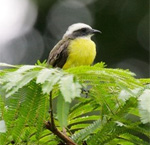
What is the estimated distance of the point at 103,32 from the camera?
1185 cm

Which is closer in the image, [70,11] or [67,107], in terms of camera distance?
[67,107]

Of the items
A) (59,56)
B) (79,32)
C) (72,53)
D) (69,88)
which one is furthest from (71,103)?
(79,32)

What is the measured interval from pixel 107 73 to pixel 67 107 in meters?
0.24

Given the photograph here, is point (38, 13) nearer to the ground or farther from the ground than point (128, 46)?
farther from the ground

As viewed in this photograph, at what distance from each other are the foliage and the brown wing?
1.81 metres

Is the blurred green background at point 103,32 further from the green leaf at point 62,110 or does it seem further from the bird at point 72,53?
the green leaf at point 62,110

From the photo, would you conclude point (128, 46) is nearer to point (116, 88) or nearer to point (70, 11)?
point (70, 11)

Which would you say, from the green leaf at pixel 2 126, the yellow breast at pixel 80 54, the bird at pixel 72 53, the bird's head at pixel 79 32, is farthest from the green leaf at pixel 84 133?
the bird's head at pixel 79 32

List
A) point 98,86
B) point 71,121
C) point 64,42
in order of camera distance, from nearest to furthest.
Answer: point 98,86 → point 71,121 → point 64,42

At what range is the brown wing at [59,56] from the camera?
4293 millimetres

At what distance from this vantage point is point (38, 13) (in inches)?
506

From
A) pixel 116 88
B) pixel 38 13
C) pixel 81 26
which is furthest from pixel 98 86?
pixel 38 13

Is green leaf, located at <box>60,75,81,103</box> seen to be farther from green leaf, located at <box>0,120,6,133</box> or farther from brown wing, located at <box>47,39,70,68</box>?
brown wing, located at <box>47,39,70,68</box>

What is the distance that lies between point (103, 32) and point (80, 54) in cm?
740
